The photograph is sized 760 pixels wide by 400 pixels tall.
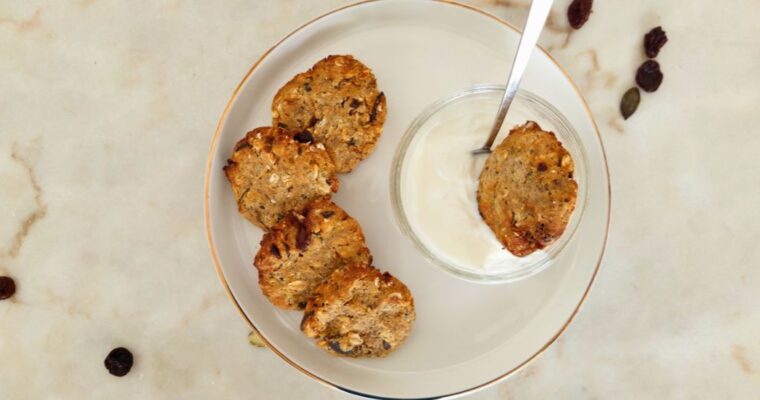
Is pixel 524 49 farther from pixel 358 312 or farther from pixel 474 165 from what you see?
pixel 358 312

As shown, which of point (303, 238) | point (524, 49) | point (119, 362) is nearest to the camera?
point (524, 49)

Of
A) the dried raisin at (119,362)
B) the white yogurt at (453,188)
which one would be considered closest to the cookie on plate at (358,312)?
the white yogurt at (453,188)

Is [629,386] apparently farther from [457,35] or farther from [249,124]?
[249,124]

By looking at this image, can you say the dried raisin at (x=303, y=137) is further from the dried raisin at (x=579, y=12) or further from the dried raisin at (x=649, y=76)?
the dried raisin at (x=649, y=76)

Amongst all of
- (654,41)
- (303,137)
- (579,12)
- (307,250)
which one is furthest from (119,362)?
(654,41)

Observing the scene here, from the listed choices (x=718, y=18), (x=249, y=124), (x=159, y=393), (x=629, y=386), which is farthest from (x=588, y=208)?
(x=159, y=393)

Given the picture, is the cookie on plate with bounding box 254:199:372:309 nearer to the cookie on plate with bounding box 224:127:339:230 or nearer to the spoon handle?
the cookie on plate with bounding box 224:127:339:230

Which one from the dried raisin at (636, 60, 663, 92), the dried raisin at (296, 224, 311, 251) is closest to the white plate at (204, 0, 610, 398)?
the dried raisin at (296, 224, 311, 251)
